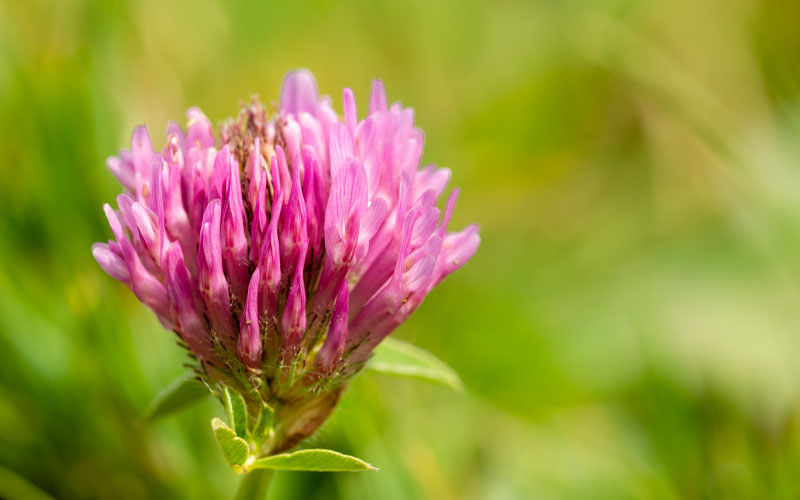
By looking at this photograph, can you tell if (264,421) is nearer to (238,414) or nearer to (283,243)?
(238,414)

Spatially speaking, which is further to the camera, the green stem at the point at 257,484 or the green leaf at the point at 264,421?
the green stem at the point at 257,484

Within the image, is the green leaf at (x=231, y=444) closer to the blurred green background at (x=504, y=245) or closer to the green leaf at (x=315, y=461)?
the green leaf at (x=315, y=461)

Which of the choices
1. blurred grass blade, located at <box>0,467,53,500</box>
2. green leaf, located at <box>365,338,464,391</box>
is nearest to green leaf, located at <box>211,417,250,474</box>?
green leaf, located at <box>365,338,464,391</box>

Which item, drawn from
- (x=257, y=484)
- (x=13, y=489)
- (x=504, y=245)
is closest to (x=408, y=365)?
(x=257, y=484)

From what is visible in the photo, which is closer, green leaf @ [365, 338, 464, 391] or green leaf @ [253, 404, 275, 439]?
green leaf @ [253, 404, 275, 439]

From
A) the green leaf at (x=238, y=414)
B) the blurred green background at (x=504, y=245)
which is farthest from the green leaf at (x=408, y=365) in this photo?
the green leaf at (x=238, y=414)

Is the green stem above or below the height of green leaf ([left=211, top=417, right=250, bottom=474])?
below

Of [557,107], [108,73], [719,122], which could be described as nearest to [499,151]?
[557,107]

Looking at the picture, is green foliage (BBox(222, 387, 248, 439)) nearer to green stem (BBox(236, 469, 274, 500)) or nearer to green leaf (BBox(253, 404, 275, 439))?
green leaf (BBox(253, 404, 275, 439))
